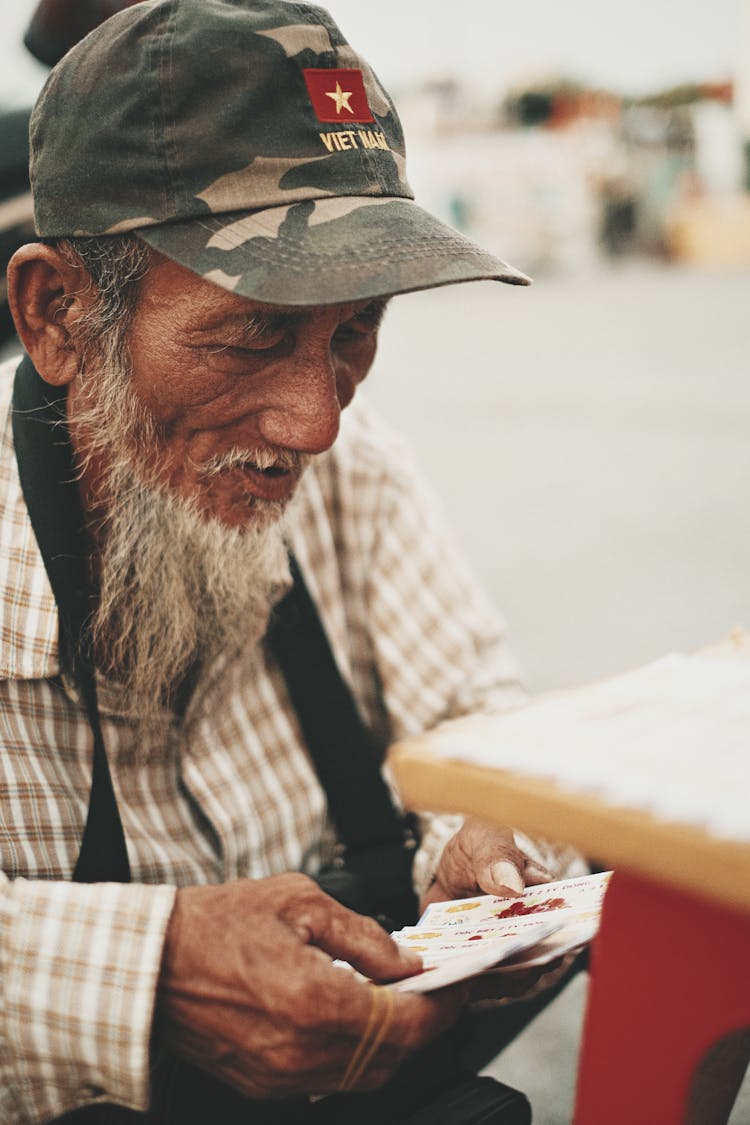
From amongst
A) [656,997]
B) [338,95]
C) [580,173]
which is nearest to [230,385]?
[338,95]

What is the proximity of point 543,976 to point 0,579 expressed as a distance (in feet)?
2.56

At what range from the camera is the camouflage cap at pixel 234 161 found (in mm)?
1203

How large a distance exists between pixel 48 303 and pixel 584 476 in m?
4.18

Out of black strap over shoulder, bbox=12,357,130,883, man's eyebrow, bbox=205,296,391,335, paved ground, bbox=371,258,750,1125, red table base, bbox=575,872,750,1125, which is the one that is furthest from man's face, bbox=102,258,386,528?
paved ground, bbox=371,258,750,1125

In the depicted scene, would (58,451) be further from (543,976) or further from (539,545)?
(539,545)

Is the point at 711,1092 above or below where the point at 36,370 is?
below

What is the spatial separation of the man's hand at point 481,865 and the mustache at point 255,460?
1.62ft

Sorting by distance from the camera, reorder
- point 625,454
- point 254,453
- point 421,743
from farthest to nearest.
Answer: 1. point 625,454
2. point 254,453
3. point 421,743

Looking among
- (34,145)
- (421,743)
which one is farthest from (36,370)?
(421,743)

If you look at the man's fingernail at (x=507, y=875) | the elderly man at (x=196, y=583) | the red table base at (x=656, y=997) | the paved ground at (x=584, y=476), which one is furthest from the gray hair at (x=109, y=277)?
the paved ground at (x=584, y=476)

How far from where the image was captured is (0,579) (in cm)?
133

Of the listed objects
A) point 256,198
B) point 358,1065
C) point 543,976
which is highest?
point 256,198

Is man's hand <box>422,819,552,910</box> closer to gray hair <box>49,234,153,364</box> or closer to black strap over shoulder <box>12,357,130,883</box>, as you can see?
black strap over shoulder <box>12,357,130,883</box>

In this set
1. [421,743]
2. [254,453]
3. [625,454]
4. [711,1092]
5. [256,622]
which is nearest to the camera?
[421,743]
